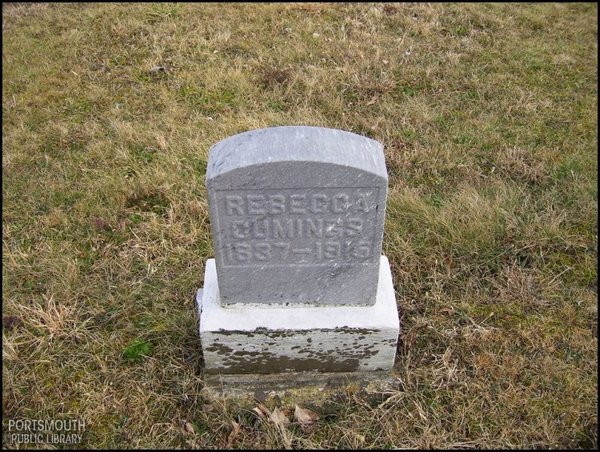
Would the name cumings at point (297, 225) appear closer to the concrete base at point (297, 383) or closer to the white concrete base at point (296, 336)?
the white concrete base at point (296, 336)

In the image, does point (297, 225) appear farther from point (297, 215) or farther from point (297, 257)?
point (297, 257)

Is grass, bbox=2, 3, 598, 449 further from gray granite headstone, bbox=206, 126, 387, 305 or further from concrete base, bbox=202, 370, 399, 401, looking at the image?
gray granite headstone, bbox=206, 126, 387, 305

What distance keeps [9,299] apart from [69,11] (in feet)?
18.2

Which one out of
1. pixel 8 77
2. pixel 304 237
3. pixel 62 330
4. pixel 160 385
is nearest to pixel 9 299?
pixel 62 330

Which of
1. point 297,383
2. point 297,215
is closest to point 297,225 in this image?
point 297,215

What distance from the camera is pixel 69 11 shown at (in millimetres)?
7312

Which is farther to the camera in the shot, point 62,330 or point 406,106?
point 406,106

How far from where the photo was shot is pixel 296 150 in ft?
7.02

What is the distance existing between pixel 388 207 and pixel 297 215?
177cm

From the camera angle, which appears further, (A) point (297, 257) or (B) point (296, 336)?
(B) point (296, 336)

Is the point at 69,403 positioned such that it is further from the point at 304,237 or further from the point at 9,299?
the point at 304,237

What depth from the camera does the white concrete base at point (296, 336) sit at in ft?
8.38

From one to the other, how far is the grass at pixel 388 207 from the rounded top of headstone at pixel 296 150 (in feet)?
4.07

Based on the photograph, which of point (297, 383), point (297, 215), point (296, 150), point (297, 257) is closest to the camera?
point (296, 150)
